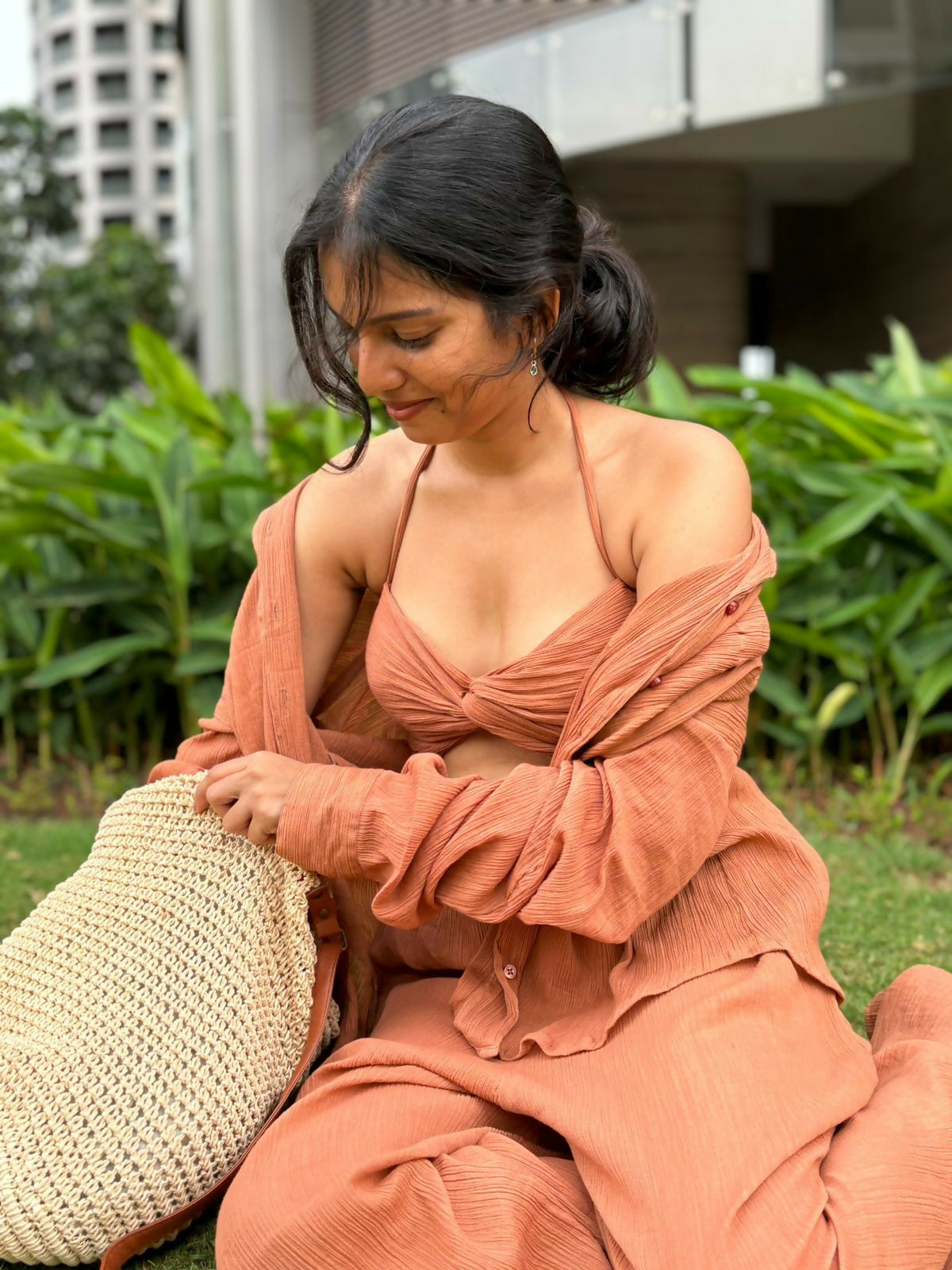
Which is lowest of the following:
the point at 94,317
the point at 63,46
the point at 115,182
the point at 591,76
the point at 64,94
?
the point at 94,317

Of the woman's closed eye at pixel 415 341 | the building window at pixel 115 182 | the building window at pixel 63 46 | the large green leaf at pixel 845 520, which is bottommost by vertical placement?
the large green leaf at pixel 845 520

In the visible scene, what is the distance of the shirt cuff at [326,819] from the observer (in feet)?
5.40

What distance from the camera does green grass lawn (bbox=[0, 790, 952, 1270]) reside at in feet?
8.46

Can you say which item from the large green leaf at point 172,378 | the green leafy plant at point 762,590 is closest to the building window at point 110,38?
the large green leaf at point 172,378

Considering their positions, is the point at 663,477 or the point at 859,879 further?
the point at 859,879

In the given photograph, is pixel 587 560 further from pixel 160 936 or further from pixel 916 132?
pixel 916 132

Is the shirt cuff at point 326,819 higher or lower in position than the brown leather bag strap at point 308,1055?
higher

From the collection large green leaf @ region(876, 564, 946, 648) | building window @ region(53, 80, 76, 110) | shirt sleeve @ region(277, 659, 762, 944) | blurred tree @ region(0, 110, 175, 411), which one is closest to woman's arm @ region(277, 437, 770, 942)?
shirt sleeve @ region(277, 659, 762, 944)

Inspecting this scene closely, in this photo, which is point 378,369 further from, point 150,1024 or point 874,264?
point 874,264

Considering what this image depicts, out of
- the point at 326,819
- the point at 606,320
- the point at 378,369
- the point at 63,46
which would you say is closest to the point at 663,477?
the point at 606,320

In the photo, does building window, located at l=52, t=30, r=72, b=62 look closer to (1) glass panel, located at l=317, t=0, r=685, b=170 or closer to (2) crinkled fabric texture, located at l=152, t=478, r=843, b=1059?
(1) glass panel, located at l=317, t=0, r=685, b=170

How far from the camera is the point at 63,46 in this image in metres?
67.8

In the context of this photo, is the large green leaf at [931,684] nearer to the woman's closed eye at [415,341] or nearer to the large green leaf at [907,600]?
the large green leaf at [907,600]

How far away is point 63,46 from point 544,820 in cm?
7490
